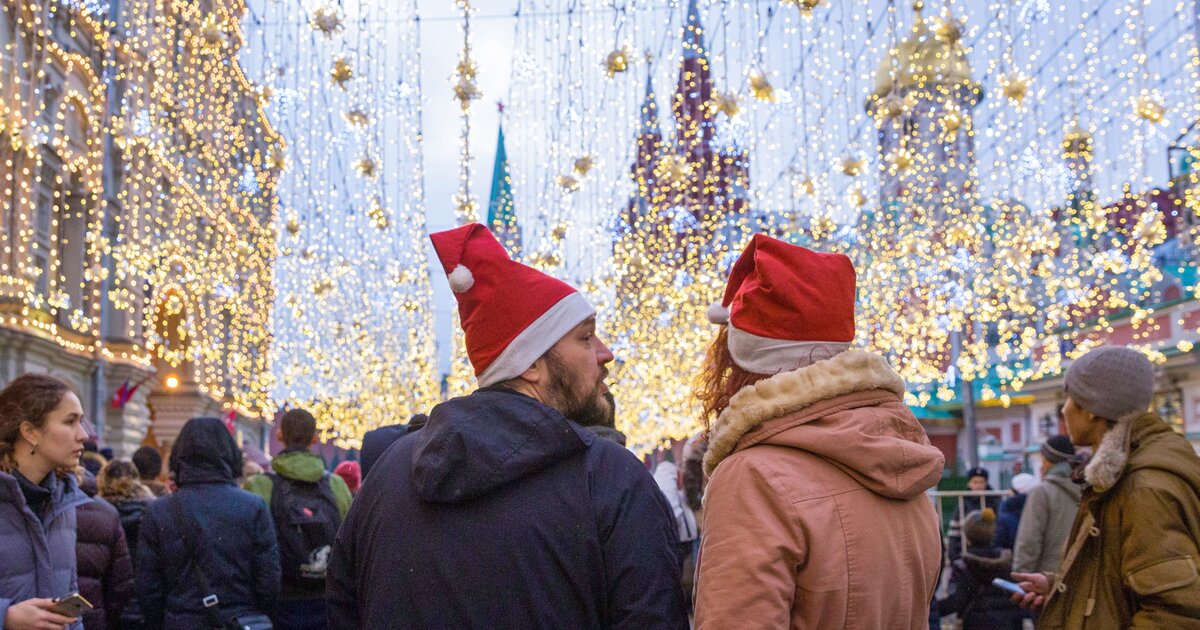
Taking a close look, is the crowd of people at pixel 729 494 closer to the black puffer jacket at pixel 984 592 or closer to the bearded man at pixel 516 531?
the bearded man at pixel 516 531

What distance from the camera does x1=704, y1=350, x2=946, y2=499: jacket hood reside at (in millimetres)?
1872

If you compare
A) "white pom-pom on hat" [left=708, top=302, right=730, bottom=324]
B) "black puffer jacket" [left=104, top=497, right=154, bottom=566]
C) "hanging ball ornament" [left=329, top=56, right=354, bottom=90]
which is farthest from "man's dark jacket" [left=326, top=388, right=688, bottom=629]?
"hanging ball ornament" [left=329, top=56, right=354, bottom=90]

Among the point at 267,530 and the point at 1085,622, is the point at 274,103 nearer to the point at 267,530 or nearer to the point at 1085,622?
the point at 267,530

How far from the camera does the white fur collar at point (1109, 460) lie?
273 cm

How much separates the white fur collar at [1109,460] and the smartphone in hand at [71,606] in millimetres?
2866

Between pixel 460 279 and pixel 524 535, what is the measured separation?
0.60 metres

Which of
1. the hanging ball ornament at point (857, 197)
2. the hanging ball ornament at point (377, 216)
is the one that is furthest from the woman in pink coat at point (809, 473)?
the hanging ball ornament at point (857, 197)

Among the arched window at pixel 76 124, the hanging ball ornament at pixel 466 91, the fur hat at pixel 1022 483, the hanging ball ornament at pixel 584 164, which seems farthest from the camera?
the arched window at pixel 76 124

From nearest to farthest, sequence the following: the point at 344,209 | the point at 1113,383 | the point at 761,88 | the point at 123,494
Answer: the point at 1113,383, the point at 123,494, the point at 761,88, the point at 344,209

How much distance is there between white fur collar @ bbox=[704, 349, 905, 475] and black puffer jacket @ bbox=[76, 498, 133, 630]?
10.6ft

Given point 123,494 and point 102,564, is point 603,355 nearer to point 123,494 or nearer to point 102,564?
point 102,564

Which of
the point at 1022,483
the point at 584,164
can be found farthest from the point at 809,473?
the point at 584,164

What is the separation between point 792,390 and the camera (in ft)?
6.36

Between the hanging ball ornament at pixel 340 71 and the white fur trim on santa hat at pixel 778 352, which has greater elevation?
the hanging ball ornament at pixel 340 71
